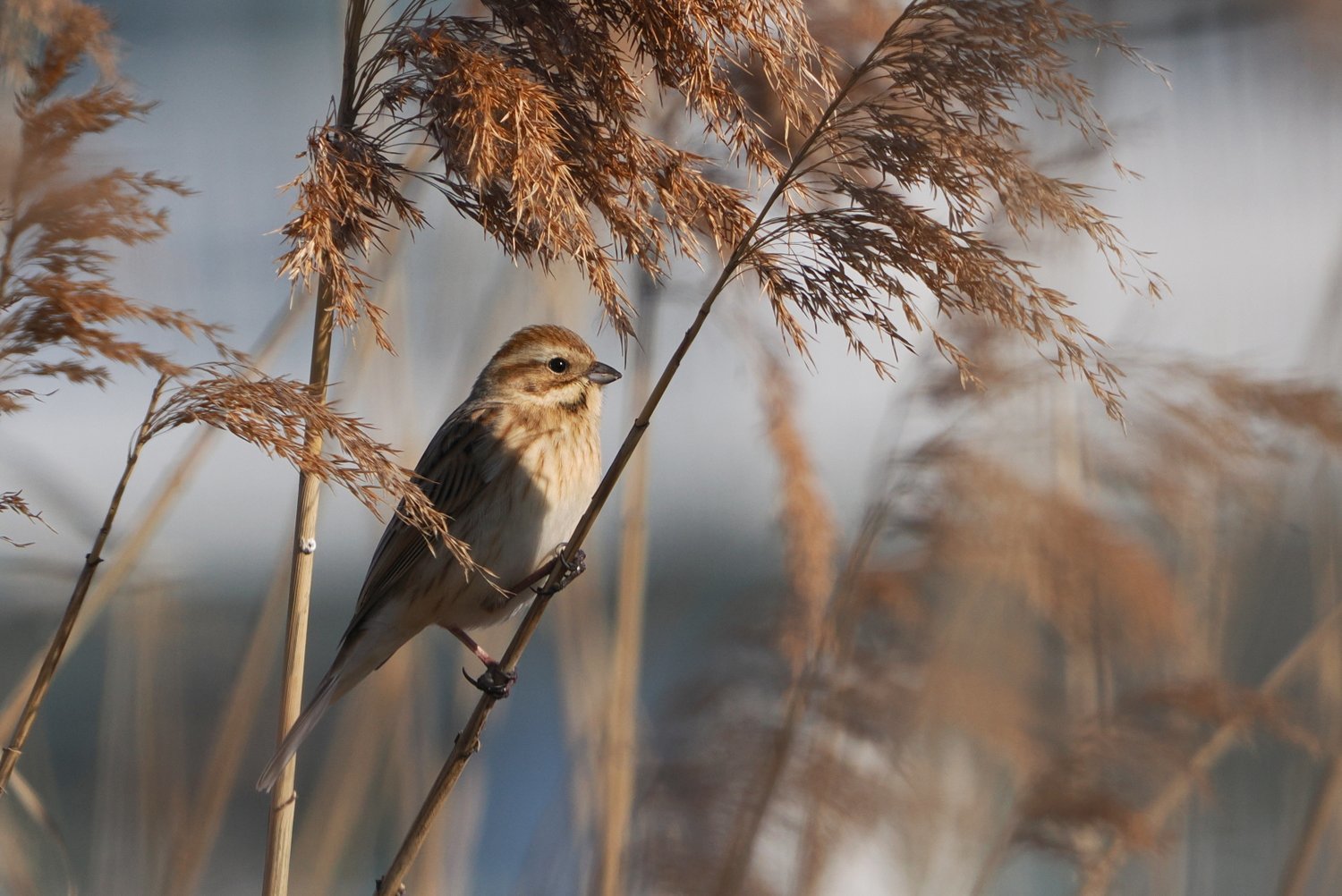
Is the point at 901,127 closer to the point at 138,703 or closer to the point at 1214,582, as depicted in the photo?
the point at 1214,582

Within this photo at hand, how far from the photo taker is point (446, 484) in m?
2.50

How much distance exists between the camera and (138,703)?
2266 mm

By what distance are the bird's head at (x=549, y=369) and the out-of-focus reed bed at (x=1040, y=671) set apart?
0.49 metres

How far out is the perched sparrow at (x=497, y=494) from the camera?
7.50 ft

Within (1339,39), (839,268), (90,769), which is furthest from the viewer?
(90,769)

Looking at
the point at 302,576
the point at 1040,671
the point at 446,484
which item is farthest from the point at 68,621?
the point at 1040,671

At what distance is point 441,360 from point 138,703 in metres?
0.90

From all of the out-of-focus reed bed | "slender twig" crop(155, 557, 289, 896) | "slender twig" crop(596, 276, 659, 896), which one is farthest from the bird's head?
"slender twig" crop(155, 557, 289, 896)

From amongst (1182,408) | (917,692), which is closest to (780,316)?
(1182,408)

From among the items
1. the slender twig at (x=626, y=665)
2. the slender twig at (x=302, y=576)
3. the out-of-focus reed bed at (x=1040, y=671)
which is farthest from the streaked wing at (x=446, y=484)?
the slender twig at (x=302, y=576)

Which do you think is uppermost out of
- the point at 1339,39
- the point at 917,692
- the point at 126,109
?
the point at 1339,39

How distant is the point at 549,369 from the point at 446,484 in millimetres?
326

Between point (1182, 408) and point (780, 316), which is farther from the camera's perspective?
point (1182, 408)

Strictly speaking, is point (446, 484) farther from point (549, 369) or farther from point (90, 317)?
point (90, 317)
